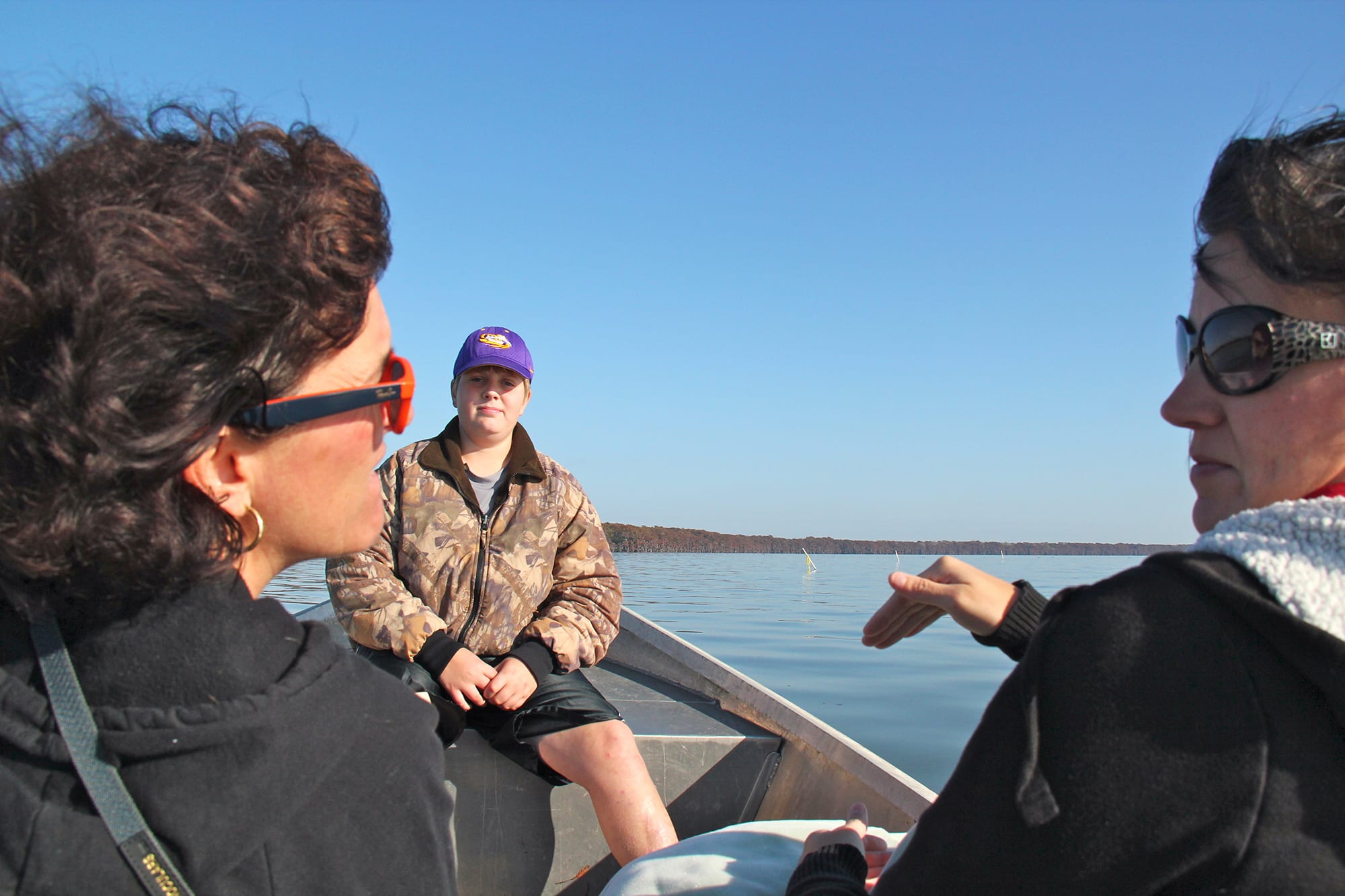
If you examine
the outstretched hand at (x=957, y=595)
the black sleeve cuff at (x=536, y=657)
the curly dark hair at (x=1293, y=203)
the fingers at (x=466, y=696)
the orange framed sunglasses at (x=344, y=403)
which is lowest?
the fingers at (x=466, y=696)

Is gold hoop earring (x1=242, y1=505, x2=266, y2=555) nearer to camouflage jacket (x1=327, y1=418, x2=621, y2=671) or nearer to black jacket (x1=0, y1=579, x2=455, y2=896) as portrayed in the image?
black jacket (x1=0, y1=579, x2=455, y2=896)

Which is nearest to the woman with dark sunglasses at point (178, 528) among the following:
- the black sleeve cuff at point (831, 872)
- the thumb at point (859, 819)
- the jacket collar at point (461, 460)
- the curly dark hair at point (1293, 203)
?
the black sleeve cuff at point (831, 872)

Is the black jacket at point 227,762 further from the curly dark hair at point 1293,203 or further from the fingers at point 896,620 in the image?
the curly dark hair at point 1293,203

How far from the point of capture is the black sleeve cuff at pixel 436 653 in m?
2.68

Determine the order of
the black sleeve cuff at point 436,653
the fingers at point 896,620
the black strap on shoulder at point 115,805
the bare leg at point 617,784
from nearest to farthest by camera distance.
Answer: the black strap on shoulder at point 115,805 → the fingers at point 896,620 → the bare leg at point 617,784 → the black sleeve cuff at point 436,653

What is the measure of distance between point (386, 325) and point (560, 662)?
1.94 m

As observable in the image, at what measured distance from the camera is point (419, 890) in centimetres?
91

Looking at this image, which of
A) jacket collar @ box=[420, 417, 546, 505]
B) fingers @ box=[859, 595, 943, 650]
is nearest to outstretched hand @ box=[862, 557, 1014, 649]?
fingers @ box=[859, 595, 943, 650]

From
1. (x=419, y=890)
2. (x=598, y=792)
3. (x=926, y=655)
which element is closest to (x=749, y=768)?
(x=598, y=792)

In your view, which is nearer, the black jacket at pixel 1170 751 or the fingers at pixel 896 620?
the black jacket at pixel 1170 751

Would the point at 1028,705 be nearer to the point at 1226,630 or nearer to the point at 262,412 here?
the point at 1226,630

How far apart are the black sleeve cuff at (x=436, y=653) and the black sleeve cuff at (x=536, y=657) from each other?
7.2 inches

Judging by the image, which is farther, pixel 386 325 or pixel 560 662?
pixel 560 662

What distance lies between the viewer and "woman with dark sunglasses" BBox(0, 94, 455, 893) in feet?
2.55
